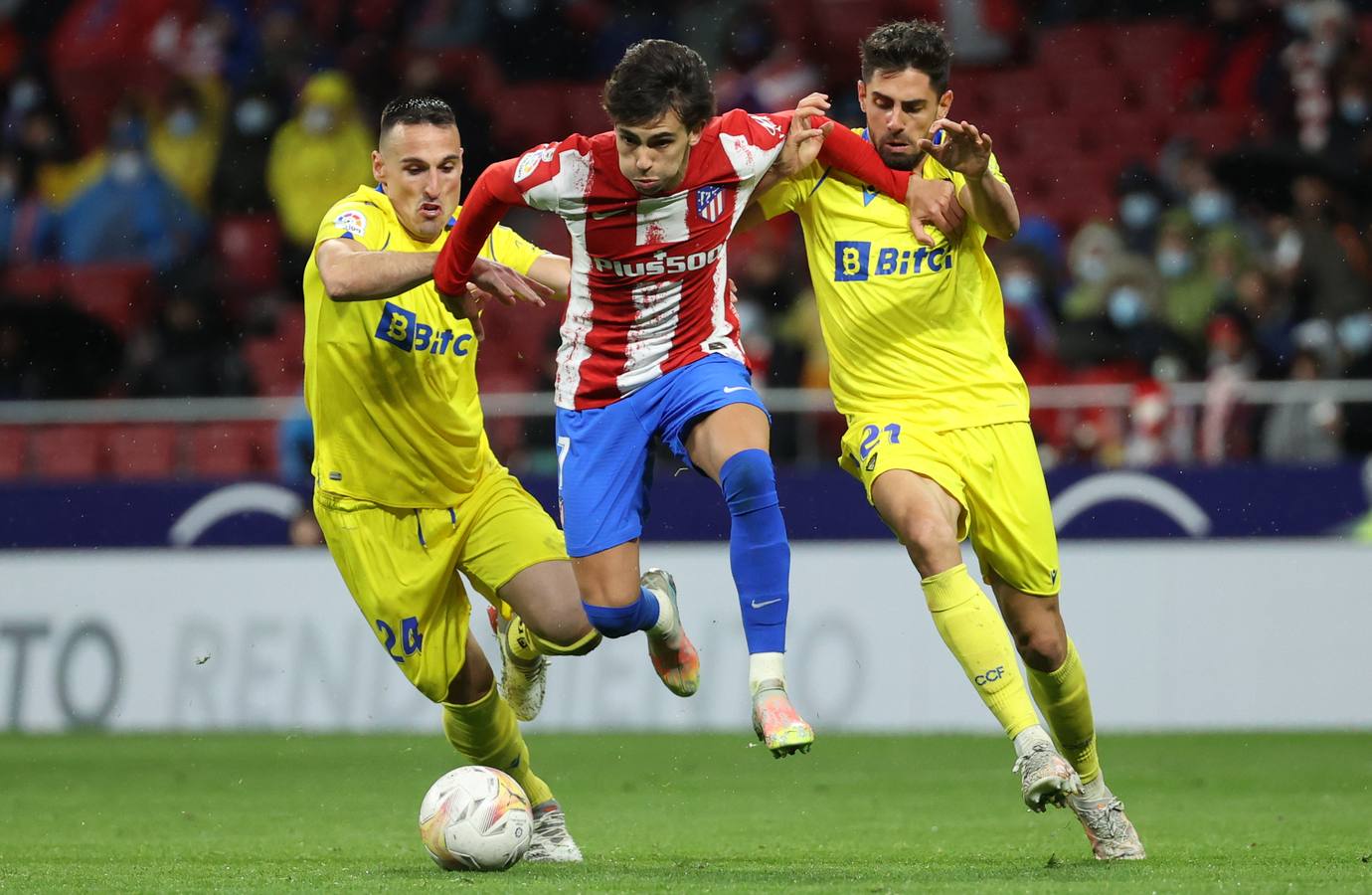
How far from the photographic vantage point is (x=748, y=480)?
21.7ft

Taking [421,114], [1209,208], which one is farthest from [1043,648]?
[1209,208]

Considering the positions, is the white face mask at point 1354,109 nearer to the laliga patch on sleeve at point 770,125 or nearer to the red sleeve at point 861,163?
the red sleeve at point 861,163

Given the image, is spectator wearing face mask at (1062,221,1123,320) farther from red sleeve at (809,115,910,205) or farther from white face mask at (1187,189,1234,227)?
red sleeve at (809,115,910,205)

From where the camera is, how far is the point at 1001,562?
6992mm

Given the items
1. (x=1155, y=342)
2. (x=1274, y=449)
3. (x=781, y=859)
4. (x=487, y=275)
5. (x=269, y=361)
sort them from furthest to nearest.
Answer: (x=269, y=361), (x=1155, y=342), (x=1274, y=449), (x=781, y=859), (x=487, y=275)

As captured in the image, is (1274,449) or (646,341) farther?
(1274,449)

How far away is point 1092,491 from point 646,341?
635 cm

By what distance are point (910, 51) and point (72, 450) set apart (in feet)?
28.4

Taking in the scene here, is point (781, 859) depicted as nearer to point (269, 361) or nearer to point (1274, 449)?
point (1274, 449)

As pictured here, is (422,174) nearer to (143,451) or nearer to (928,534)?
(928,534)

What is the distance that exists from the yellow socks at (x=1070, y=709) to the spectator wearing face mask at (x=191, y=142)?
480 inches

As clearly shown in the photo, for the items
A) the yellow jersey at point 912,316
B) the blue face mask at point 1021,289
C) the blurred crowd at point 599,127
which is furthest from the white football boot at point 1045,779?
the blue face mask at point 1021,289

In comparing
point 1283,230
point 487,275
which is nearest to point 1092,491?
point 1283,230

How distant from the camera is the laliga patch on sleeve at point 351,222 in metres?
7.27
